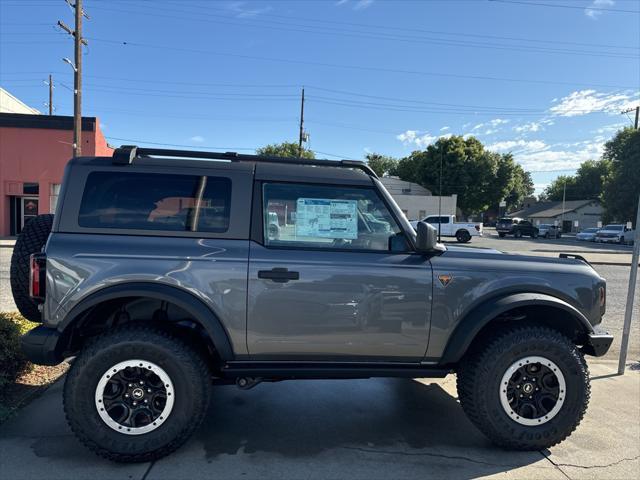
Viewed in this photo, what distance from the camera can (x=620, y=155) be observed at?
3900 centimetres

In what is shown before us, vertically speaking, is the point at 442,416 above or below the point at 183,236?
below

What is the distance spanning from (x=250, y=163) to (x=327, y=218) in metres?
0.72

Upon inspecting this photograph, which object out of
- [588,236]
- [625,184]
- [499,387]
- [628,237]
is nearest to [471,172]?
[588,236]

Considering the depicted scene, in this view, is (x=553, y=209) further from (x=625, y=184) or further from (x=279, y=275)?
(x=279, y=275)

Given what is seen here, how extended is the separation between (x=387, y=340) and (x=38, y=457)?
2.50 meters

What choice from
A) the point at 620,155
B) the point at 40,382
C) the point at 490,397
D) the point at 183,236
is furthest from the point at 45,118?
the point at 620,155

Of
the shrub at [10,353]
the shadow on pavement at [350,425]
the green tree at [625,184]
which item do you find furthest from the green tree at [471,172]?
the shrub at [10,353]

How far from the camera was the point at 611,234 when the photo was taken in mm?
35500

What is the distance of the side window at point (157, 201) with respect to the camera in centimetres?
294

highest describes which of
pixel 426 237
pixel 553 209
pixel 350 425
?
pixel 553 209

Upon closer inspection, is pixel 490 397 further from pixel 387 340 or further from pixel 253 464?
pixel 253 464

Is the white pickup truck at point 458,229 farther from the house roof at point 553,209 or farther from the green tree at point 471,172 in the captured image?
the house roof at point 553,209

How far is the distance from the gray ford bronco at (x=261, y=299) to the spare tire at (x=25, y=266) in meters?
0.01

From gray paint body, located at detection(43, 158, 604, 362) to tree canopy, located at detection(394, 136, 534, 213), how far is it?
1774 inches
